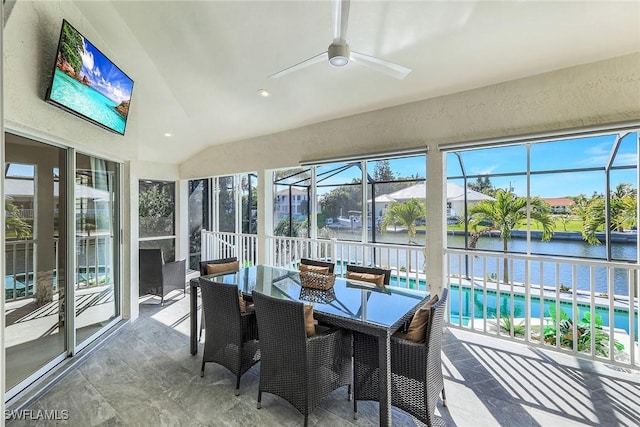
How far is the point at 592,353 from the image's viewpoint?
2932 mm

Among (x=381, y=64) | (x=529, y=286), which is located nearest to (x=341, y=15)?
(x=381, y=64)

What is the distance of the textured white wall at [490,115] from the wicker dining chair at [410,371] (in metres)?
2.16

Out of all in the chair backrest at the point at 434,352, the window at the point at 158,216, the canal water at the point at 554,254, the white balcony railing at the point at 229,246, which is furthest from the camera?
the window at the point at 158,216

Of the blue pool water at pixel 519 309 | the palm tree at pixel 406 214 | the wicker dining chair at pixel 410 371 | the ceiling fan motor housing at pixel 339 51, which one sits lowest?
the blue pool water at pixel 519 309

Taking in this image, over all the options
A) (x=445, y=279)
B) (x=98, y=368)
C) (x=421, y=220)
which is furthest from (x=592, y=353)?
(x=98, y=368)

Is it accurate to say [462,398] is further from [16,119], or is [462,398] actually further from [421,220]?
[16,119]

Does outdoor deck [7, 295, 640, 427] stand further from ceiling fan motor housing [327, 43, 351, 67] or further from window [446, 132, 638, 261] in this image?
ceiling fan motor housing [327, 43, 351, 67]

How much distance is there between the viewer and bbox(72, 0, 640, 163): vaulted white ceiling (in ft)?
8.28

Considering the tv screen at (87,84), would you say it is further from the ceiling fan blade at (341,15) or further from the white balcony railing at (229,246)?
the white balcony railing at (229,246)

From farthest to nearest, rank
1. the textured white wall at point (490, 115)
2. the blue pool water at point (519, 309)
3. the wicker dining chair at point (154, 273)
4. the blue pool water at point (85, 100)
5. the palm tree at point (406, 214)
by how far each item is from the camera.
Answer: the wicker dining chair at point (154, 273) < the blue pool water at point (519, 309) < the palm tree at point (406, 214) < the textured white wall at point (490, 115) < the blue pool water at point (85, 100)

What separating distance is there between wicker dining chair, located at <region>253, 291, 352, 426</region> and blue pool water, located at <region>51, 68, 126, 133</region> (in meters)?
2.36

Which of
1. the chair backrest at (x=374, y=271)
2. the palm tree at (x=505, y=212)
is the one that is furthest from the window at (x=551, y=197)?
the chair backrest at (x=374, y=271)

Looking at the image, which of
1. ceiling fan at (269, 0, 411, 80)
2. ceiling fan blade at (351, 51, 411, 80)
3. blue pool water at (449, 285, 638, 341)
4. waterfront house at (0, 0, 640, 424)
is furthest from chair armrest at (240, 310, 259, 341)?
blue pool water at (449, 285, 638, 341)

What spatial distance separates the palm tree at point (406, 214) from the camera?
164 inches
